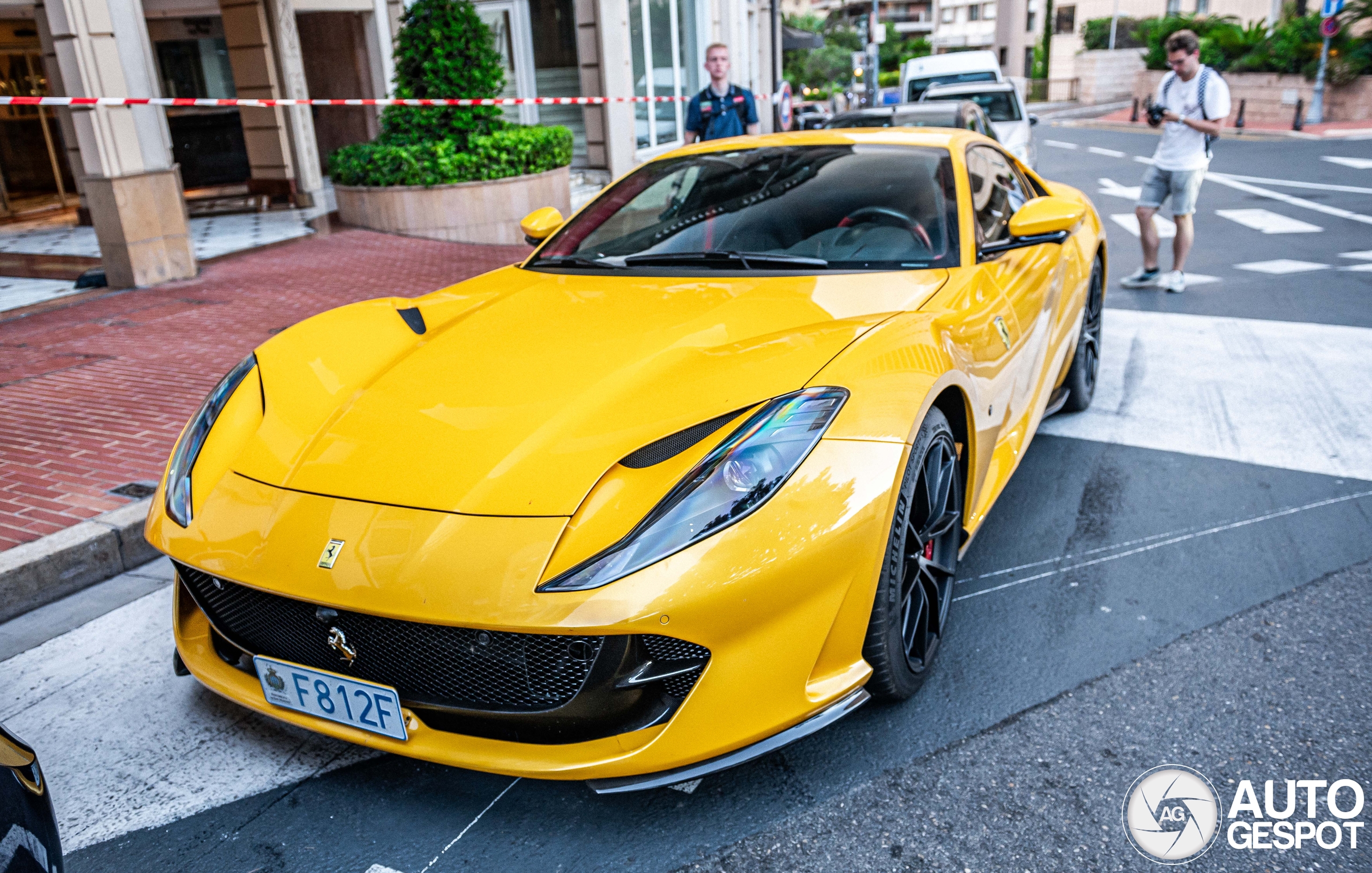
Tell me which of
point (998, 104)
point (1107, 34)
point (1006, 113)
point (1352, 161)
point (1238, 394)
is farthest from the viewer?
point (1107, 34)

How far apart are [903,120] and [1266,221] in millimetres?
3981

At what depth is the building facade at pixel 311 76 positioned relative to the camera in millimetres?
13680

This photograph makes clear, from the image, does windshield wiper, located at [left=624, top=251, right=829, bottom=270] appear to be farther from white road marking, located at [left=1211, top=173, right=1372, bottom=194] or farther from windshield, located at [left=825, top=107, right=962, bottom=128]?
white road marking, located at [left=1211, top=173, right=1372, bottom=194]

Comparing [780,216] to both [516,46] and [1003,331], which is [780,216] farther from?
[516,46]

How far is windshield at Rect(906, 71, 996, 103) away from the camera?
641 inches

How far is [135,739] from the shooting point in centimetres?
258

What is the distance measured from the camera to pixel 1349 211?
35.6 feet

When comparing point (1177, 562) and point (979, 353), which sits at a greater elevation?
point (979, 353)

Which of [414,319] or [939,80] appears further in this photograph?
[939,80]

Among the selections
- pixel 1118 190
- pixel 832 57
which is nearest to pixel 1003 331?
pixel 1118 190

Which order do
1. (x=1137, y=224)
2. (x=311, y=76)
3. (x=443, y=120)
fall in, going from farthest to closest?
1. (x=311, y=76)
2. (x=443, y=120)
3. (x=1137, y=224)

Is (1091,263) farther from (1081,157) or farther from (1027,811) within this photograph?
(1081,157)

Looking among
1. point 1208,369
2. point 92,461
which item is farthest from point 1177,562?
point 92,461

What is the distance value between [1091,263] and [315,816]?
4.00 m
